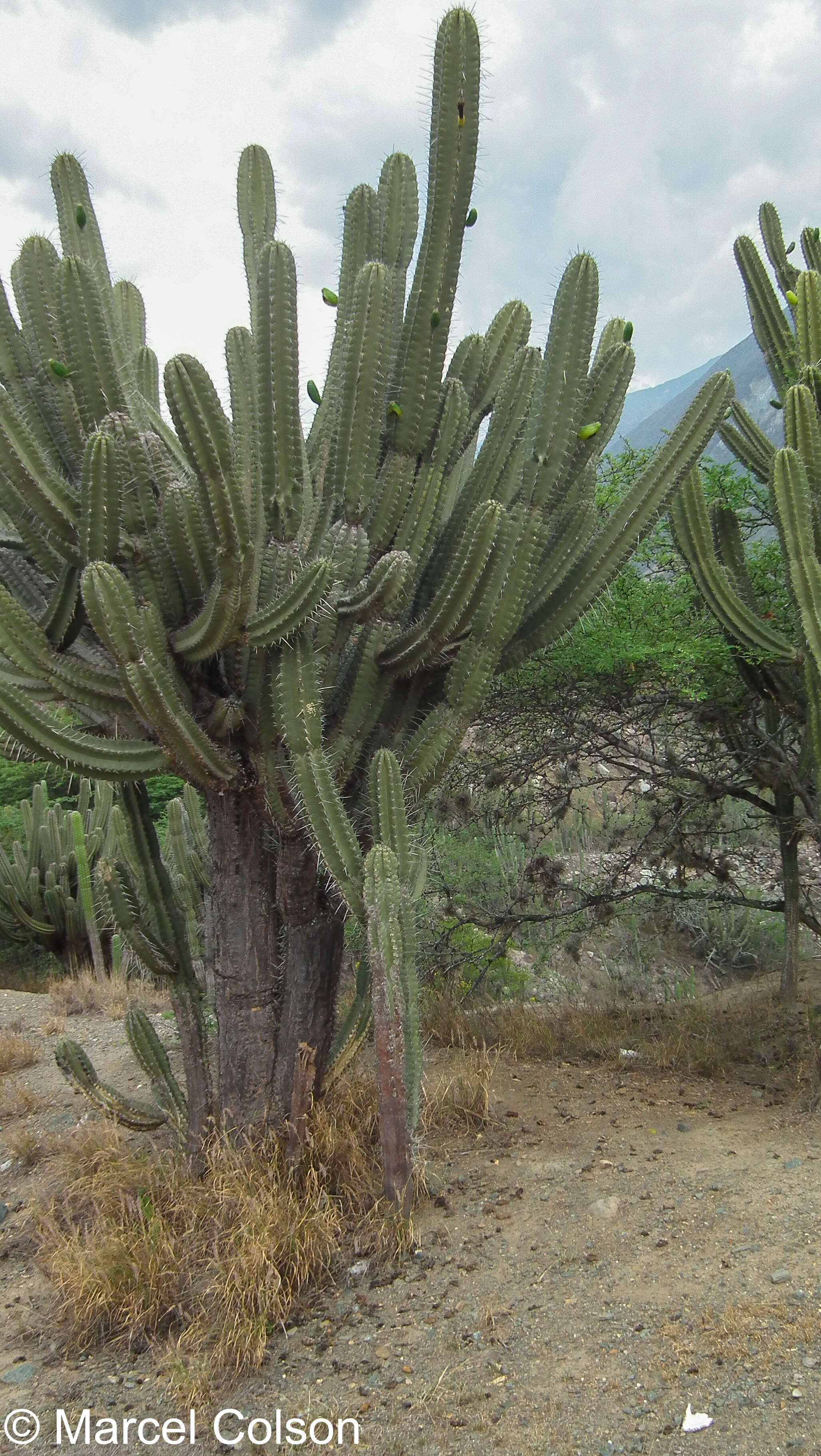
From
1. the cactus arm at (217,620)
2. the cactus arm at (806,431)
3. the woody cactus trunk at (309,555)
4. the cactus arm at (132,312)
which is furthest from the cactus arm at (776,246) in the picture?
the cactus arm at (217,620)

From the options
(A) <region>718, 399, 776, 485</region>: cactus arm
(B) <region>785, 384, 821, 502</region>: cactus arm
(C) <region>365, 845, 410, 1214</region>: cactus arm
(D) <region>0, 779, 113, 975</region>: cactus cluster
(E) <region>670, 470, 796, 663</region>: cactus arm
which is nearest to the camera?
(C) <region>365, 845, 410, 1214</region>: cactus arm

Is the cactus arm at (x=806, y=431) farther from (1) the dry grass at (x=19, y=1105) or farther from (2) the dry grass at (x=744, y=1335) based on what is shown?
(1) the dry grass at (x=19, y=1105)

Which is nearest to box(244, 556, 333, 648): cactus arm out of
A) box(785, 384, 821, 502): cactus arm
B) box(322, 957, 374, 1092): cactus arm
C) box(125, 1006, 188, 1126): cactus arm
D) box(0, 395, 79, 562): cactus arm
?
box(0, 395, 79, 562): cactus arm

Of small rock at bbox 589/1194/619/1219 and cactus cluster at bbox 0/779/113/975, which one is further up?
cactus cluster at bbox 0/779/113/975

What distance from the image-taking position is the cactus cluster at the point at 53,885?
1256cm

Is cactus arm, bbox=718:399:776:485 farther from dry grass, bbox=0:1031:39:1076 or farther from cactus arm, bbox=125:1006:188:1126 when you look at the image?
dry grass, bbox=0:1031:39:1076

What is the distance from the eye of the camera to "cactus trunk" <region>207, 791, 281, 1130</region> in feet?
15.2

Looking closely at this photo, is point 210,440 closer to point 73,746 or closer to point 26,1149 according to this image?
point 73,746

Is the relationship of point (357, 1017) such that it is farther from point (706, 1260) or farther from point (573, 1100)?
point (706, 1260)

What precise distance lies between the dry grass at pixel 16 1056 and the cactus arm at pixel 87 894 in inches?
51.4

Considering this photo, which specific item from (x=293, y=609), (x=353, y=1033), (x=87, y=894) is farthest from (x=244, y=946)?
(x=87, y=894)

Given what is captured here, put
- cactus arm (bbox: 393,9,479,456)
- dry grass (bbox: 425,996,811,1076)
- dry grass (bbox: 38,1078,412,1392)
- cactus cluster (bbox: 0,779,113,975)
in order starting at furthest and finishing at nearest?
1. cactus cluster (bbox: 0,779,113,975)
2. dry grass (bbox: 425,996,811,1076)
3. cactus arm (bbox: 393,9,479,456)
4. dry grass (bbox: 38,1078,412,1392)

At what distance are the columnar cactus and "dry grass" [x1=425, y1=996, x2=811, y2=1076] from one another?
0.56 m

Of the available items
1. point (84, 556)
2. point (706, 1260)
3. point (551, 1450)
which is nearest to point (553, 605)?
point (84, 556)
